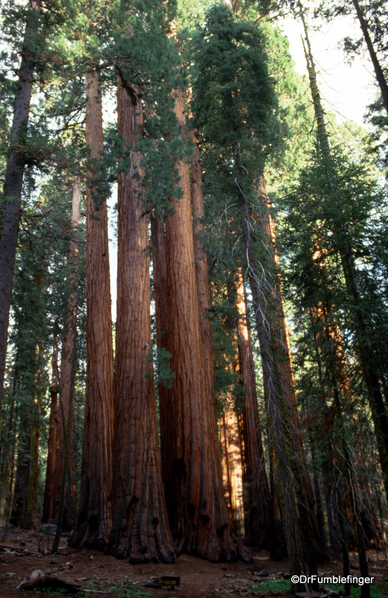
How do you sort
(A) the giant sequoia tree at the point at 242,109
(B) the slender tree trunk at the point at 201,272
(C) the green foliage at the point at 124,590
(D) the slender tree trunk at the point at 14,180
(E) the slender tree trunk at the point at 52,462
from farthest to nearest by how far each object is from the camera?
(E) the slender tree trunk at the point at 52,462 < (B) the slender tree trunk at the point at 201,272 < (A) the giant sequoia tree at the point at 242,109 < (D) the slender tree trunk at the point at 14,180 < (C) the green foliage at the point at 124,590

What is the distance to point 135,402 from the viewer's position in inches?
304

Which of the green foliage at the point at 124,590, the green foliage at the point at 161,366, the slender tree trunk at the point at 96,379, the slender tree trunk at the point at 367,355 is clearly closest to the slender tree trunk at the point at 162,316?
the green foliage at the point at 161,366

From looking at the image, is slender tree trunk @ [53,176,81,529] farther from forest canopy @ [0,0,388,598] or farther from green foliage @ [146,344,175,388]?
green foliage @ [146,344,175,388]

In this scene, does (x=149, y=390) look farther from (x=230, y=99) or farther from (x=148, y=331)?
(x=230, y=99)

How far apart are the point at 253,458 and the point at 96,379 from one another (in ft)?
18.0

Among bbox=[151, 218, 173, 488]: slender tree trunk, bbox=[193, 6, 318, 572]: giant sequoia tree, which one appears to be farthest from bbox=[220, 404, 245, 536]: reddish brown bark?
bbox=[151, 218, 173, 488]: slender tree trunk

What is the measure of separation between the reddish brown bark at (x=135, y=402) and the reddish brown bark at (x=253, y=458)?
360 cm

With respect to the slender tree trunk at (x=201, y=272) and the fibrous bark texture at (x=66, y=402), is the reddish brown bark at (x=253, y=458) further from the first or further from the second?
the fibrous bark texture at (x=66, y=402)

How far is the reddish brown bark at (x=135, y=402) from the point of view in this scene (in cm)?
693

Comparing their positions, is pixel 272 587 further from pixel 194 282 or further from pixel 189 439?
pixel 194 282

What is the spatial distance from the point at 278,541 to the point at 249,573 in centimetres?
262

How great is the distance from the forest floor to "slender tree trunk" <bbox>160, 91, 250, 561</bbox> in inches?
19.1

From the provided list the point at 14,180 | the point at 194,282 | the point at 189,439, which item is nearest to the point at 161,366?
the point at 189,439

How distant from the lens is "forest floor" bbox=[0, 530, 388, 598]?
536 cm
